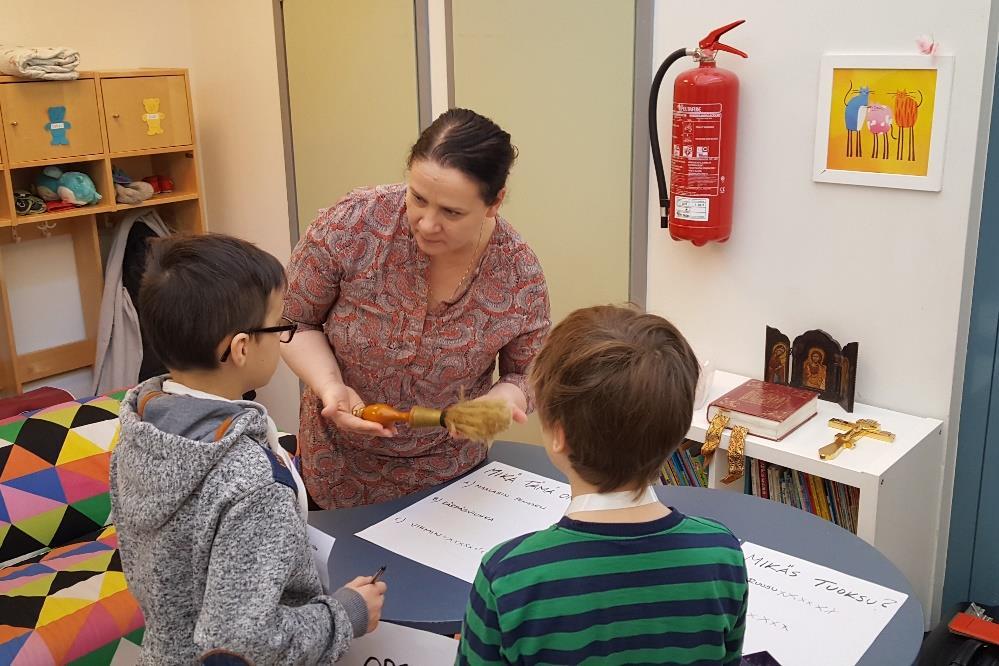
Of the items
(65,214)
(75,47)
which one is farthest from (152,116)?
(65,214)

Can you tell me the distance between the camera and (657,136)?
266 cm

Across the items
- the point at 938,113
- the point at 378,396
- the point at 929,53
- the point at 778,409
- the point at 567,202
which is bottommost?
the point at 778,409

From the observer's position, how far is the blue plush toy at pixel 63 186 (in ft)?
11.6

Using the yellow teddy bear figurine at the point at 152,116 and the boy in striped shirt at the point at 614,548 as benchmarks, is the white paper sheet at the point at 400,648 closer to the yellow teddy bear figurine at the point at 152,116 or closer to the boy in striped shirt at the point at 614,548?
the boy in striped shirt at the point at 614,548

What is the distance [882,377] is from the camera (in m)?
2.46

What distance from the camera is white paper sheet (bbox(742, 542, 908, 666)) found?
4.30ft

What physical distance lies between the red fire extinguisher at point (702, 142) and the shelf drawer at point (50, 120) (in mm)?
2133

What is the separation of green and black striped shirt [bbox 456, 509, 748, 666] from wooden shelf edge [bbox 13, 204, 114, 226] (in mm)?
3026

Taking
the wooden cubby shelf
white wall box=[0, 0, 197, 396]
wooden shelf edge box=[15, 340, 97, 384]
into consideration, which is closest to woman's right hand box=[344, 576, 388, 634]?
the wooden cubby shelf

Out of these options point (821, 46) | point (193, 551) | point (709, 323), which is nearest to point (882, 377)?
point (709, 323)

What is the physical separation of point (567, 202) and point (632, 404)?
6.71ft

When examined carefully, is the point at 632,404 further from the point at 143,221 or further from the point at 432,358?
the point at 143,221

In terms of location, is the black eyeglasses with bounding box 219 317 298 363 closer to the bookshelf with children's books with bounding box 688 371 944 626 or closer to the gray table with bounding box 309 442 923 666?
the gray table with bounding box 309 442 923 666

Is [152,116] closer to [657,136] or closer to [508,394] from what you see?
[657,136]
